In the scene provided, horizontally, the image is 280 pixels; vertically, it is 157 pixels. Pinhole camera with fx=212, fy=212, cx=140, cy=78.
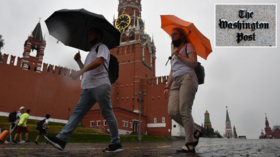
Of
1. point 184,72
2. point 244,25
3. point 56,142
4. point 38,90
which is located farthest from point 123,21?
point 56,142

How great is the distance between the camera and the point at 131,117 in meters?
28.3

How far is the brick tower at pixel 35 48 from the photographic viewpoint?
24.7 m

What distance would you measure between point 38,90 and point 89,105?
76.6 ft

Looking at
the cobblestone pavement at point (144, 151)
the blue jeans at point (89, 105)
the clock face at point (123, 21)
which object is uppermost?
the clock face at point (123, 21)

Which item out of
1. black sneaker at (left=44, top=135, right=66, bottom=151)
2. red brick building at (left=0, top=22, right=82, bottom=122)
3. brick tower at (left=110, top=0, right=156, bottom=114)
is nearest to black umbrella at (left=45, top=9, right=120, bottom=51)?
black sneaker at (left=44, top=135, right=66, bottom=151)

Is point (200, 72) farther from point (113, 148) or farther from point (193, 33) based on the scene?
point (113, 148)

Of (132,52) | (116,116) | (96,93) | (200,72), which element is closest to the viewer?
(96,93)

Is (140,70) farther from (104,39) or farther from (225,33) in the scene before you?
(104,39)

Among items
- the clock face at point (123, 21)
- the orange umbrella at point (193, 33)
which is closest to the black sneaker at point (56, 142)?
the orange umbrella at point (193, 33)

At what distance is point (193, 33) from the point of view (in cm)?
339

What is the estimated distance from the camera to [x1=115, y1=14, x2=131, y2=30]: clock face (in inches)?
1513

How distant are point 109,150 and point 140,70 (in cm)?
3152

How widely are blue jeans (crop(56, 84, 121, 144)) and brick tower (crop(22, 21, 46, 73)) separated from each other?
945 inches

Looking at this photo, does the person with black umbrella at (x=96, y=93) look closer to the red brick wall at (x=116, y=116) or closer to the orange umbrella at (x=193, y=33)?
the orange umbrella at (x=193, y=33)
